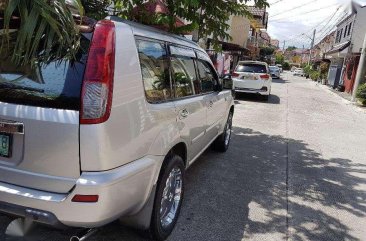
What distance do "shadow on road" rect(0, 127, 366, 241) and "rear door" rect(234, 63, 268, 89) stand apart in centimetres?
742

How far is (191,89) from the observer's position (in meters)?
3.66

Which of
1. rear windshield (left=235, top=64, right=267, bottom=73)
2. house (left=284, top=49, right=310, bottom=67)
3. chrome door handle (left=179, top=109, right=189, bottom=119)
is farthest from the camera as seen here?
house (left=284, top=49, right=310, bottom=67)

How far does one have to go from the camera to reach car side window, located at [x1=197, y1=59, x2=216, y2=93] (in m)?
4.16

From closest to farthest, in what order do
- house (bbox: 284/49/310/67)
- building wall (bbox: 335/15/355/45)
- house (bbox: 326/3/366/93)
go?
house (bbox: 326/3/366/93) < building wall (bbox: 335/15/355/45) < house (bbox: 284/49/310/67)

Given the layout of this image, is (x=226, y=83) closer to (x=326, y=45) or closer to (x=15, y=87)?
(x=15, y=87)

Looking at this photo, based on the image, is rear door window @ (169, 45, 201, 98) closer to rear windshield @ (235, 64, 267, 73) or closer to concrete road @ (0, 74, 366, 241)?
concrete road @ (0, 74, 366, 241)

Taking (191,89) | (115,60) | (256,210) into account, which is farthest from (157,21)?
(256,210)

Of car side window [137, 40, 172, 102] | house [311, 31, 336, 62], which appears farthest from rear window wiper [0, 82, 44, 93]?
house [311, 31, 336, 62]

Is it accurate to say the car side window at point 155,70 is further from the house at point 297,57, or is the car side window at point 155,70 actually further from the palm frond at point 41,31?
the house at point 297,57

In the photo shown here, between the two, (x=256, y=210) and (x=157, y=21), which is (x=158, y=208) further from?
(x=157, y=21)

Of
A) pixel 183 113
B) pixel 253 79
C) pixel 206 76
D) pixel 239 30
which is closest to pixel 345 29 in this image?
pixel 239 30

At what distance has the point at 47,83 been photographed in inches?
84.7

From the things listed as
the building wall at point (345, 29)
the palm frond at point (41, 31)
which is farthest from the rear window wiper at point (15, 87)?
the building wall at point (345, 29)

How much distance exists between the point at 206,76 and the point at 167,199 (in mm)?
1926
